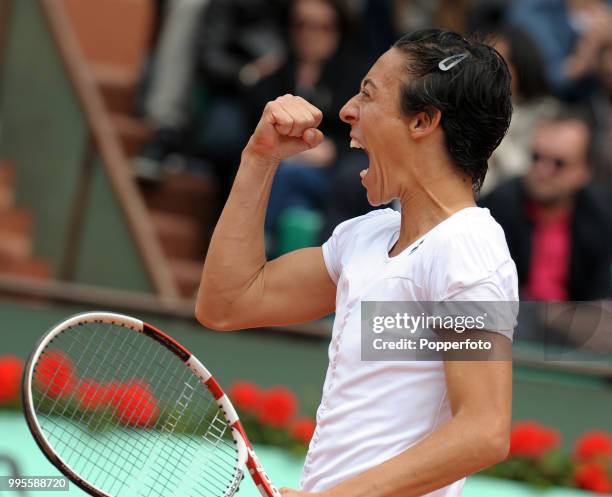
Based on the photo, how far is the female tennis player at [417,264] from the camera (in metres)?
2.43

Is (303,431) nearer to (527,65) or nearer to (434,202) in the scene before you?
(527,65)

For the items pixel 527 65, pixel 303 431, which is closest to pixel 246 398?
pixel 303 431

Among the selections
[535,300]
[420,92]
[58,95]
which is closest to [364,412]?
[420,92]

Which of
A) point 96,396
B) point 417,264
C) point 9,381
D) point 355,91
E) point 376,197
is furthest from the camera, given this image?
point 355,91

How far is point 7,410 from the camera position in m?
6.09

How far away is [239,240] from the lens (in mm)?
2916

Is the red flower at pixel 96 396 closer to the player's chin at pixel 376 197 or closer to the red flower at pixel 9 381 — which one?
the player's chin at pixel 376 197

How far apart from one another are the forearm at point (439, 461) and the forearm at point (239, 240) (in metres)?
0.63

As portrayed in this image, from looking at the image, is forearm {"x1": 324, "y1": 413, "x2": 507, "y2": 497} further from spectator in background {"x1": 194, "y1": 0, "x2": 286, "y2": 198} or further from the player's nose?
spectator in background {"x1": 194, "y1": 0, "x2": 286, "y2": 198}

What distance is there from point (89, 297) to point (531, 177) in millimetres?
2233

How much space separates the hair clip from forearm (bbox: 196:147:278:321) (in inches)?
19.0

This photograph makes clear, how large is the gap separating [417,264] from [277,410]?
138 inches

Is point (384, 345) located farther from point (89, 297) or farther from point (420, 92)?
point (89, 297)

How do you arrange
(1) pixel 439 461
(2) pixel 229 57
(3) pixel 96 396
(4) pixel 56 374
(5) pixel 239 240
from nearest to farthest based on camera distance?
1. (1) pixel 439 461
2. (5) pixel 239 240
3. (4) pixel 56 374
4. (3) pixel 96 396
5. (2) pixel 229 57
